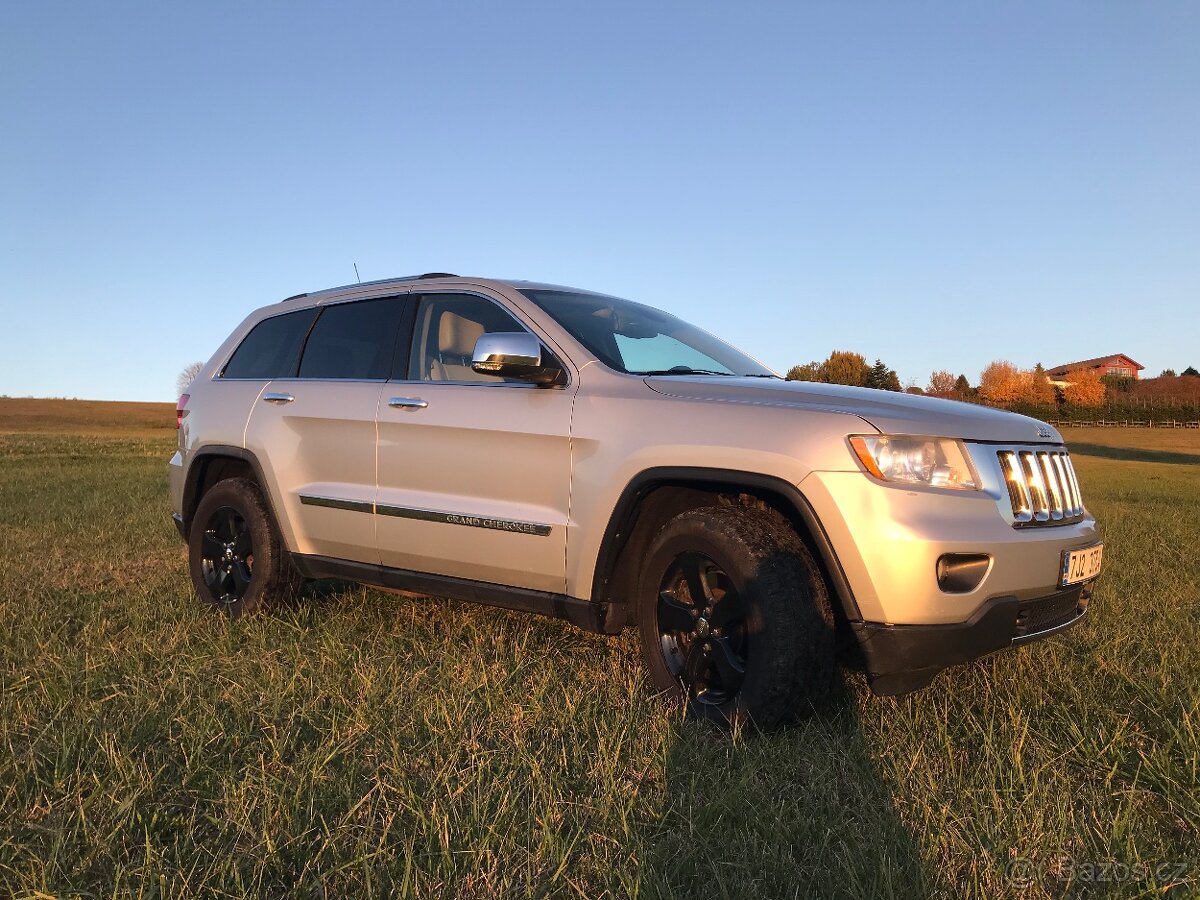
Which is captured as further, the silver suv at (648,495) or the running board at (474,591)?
the running board at (474,591)

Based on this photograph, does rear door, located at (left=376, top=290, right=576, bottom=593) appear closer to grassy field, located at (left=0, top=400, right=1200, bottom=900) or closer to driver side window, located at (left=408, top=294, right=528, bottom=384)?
driver side window, located at (left=408, top=294, right=528, bottom=384)

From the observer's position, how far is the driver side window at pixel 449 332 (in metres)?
4.26

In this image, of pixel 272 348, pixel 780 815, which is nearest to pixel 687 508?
pixel 780 815

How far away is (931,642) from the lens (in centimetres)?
285

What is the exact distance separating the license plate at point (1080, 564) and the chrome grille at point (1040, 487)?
0.13 m

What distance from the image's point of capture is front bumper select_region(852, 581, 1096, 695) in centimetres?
285

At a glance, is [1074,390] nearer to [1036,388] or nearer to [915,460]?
[1036,388]

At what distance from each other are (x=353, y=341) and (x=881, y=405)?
2899mm

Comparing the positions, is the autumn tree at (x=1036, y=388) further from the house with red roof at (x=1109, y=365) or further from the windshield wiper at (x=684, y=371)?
the windshield wiper at (x=684, y=371)

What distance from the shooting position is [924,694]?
11.9 feet

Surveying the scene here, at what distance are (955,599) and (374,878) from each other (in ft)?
6.27

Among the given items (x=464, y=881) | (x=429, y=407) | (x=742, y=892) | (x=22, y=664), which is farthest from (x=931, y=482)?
(x=22, y=664)

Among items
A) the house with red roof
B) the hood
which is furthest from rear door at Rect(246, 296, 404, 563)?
the house with red roof

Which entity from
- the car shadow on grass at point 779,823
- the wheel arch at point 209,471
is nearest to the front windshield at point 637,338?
the car shadow on grass at point 779,823
